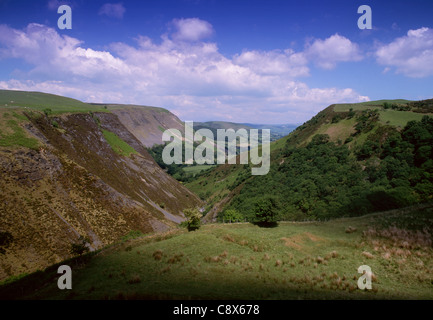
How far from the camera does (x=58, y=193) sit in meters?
45.7

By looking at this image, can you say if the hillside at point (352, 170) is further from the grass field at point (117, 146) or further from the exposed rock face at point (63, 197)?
the grass field at point (117, 146)

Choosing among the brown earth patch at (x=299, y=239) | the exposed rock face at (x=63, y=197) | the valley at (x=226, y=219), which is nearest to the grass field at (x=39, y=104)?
the valley at (x=226, y=219)

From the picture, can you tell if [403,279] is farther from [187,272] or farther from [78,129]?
[78,129]

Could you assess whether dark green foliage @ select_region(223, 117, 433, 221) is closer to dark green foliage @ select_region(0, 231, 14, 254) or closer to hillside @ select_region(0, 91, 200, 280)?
hillside @ select_region(0, 91, 200, 280)

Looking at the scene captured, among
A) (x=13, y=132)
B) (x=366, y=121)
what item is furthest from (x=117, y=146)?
(x=366, y=121)

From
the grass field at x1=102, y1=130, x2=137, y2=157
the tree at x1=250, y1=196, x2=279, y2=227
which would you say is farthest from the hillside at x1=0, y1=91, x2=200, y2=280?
the tree at x1=250, y1=196, x2=279, y2=227

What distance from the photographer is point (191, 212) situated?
34.4m

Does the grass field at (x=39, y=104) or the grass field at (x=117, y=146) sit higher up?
the grass field at (x=39, y=104)

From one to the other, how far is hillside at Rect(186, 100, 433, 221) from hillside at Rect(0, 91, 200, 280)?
30.9 m

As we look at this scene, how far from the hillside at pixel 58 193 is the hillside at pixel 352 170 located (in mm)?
30886

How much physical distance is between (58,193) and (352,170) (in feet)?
239

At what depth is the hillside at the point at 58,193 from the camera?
117ft

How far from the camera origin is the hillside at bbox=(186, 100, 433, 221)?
5217 centimetres

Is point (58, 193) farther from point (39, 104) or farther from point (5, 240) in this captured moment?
point (39, 104)
